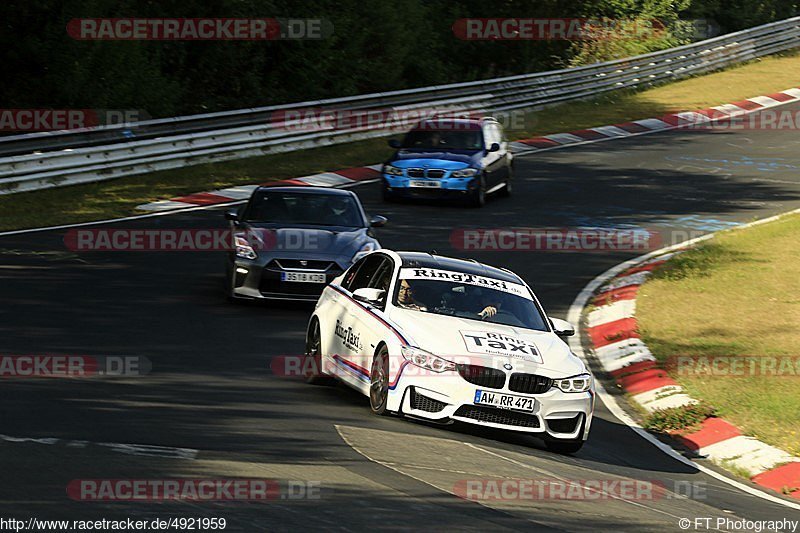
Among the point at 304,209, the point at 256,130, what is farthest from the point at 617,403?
the point at 256,130

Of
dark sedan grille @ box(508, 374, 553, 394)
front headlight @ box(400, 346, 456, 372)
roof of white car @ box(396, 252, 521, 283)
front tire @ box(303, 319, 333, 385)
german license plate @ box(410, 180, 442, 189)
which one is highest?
roof of white car @ box(396, 252, 521, 283)

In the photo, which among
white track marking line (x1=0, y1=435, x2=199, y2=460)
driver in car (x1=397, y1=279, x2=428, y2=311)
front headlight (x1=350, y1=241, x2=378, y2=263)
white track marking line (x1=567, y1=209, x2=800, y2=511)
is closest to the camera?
white track marking line (x1=0, y1=435, x2=199, y2=460)

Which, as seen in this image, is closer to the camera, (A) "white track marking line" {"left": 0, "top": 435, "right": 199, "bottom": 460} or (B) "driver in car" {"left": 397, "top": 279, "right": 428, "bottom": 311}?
(A) "white track marking line" {"left": 0, "top": 435, "right": 199, "bottom": 460}

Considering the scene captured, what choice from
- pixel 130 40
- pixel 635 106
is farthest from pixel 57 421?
pixel 635 106

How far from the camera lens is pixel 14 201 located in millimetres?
22844

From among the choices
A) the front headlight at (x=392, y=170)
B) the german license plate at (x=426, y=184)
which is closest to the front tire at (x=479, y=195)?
the german license plate at (x=426, y=184)

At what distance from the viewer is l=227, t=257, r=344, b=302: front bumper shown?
51.0ft

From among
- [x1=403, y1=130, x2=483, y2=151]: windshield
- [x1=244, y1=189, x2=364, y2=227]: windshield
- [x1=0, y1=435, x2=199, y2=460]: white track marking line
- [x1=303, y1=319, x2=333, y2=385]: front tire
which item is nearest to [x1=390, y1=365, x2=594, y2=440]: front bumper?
[x1=303, y1=319, x2=333, y2=385]: front tire

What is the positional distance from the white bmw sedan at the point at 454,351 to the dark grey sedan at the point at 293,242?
329 centimetres

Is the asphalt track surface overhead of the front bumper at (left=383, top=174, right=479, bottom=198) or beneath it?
beneath

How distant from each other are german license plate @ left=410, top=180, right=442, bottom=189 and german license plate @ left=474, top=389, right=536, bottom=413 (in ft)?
46.8

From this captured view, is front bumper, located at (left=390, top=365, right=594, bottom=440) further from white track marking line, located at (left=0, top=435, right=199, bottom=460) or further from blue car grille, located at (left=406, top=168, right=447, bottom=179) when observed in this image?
blue car grille, located at (left=406, top=168, right=447, bottom=179)

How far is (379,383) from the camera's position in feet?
35.1

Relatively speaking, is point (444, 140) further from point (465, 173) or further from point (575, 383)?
point (575, 383)
